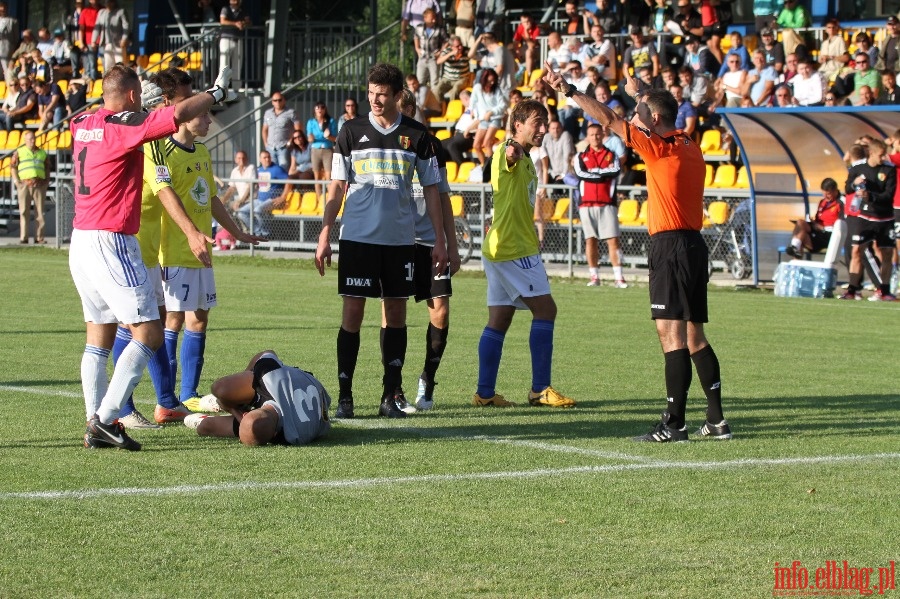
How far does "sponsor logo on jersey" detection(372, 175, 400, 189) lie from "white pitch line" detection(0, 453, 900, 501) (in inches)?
99.2

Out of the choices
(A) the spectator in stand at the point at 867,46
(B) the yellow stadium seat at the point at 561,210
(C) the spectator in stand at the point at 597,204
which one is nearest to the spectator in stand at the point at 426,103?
(B) the yellow stadium seat at the point at 561,210

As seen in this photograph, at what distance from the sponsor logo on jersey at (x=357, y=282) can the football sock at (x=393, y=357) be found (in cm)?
43

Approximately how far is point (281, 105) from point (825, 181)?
12587mm

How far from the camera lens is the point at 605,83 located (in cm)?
2459

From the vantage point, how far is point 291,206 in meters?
25.8

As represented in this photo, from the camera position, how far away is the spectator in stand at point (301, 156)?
91.1 feet

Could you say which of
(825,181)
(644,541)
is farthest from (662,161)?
(825,181)

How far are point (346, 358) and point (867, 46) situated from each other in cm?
1807

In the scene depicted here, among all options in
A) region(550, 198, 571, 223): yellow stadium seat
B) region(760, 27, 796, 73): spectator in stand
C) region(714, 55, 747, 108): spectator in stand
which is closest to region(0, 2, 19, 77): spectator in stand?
region(550, 198, 571, 223): yellow stadium seat

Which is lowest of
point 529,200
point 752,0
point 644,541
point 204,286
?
point 644,541

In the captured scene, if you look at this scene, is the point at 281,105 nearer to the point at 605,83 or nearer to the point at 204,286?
the point at 605,83

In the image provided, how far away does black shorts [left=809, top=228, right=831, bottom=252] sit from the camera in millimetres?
21094

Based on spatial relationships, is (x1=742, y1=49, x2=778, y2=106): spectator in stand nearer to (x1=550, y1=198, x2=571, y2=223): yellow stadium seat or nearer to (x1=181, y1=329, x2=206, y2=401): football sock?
(x1=550, y1=198, x2=571, y2=223): yellow stadium seat

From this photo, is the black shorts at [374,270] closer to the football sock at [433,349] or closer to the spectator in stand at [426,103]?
the football sock at [433,349]
